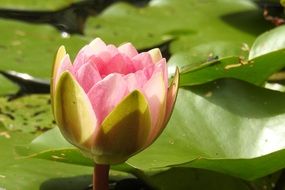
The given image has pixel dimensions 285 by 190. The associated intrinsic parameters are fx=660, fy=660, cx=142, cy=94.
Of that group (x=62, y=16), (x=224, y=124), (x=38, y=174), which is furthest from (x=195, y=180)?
(x=62, y=16)

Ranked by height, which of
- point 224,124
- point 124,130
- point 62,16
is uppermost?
point 124,130

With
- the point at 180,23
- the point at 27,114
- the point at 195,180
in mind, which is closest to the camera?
the point at 195,180

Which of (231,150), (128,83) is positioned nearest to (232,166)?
(231,150)

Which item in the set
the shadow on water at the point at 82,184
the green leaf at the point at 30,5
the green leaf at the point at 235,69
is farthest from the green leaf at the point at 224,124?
the green leaf at the point at 30,5

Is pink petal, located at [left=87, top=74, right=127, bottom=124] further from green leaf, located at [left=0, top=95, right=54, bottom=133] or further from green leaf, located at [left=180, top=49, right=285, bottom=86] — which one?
green leaf, located at [left=0, top=95, right=54, bottom=133]

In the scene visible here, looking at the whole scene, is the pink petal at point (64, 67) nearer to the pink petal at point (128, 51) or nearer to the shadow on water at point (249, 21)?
the pink petal at point (128, 51)

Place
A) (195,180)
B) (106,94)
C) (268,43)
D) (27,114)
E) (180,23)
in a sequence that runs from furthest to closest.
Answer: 1. (180,23)
2. (27,114)
3. (268,43)
4. (195,180)
5. (106,94)

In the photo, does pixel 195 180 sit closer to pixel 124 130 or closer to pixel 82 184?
pixel 82 184
